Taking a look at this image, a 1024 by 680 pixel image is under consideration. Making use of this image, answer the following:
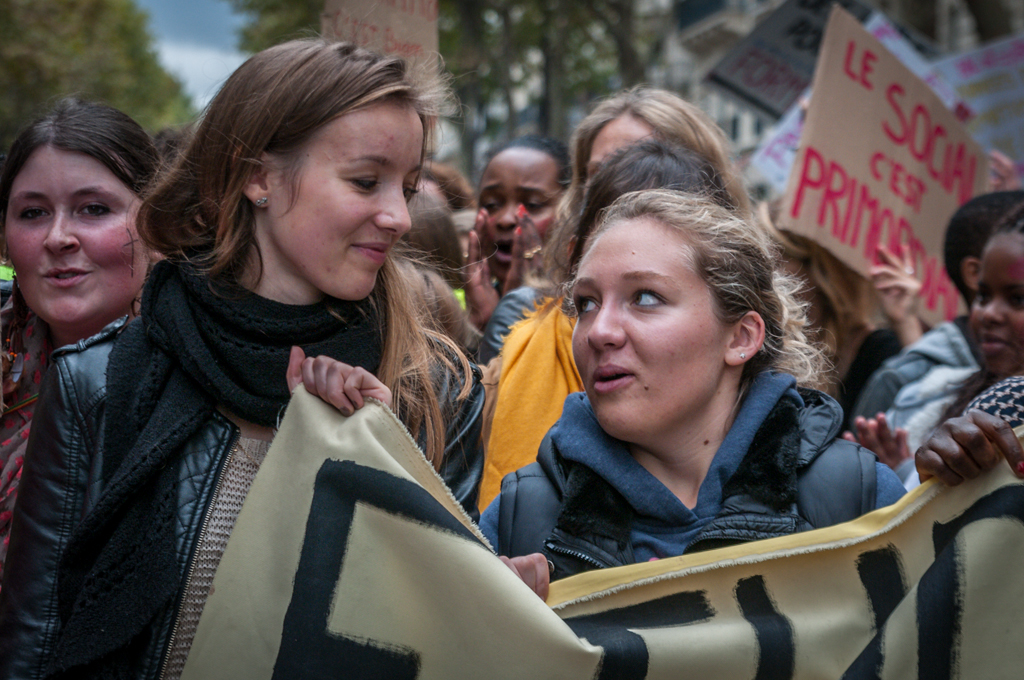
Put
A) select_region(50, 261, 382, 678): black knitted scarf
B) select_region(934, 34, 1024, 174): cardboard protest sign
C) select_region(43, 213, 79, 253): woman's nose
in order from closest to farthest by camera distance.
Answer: select_region(50, 261, 382, 678): black knitted scarf < select_region(43, 213, 79, 253): woman's nose < select_region(934, 34, 1024, 174): cardboard protest sign

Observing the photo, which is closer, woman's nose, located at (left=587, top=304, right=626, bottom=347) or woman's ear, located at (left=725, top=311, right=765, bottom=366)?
woman's nose, located at (left=587, top=304, right=626, bottom=347)

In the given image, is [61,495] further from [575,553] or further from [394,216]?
[575,553]

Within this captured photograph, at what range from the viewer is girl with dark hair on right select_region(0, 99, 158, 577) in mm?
2420

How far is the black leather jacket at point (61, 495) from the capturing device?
1784 mm

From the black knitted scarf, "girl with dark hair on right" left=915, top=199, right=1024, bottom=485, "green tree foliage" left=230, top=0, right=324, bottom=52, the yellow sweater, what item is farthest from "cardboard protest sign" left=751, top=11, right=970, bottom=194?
"green tree foliage" left=230, top=0, right=324, bottom=52

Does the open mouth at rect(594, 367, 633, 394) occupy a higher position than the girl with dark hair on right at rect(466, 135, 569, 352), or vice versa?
the girl with dark hair on right at rect(466, 135, 569, 352)

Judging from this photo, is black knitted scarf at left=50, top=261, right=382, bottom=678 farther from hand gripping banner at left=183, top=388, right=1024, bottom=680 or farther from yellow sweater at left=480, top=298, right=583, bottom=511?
yellow sweater at left=480, top=298, right=583, bottom=511

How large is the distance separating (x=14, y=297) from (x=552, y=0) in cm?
1761

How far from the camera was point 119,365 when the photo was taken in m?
1.92

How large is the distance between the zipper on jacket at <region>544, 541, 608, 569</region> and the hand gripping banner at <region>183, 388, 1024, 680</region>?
0.34ft

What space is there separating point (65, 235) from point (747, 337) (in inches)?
67.4

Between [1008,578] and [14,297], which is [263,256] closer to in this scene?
[14,297]

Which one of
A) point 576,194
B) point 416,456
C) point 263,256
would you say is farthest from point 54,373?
point 576,194

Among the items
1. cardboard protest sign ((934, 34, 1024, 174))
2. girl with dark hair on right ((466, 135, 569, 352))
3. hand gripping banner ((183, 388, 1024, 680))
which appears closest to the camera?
hand gripping banner ((183, 388, 1024, 680))
